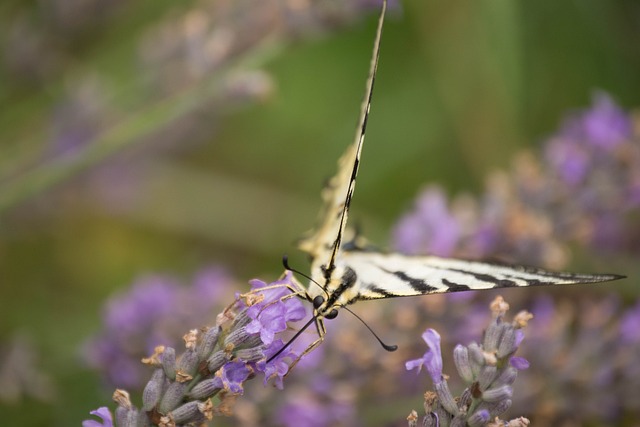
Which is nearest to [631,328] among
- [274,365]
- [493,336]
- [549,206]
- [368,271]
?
[549,206]

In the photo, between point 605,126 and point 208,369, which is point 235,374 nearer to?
point 208,369

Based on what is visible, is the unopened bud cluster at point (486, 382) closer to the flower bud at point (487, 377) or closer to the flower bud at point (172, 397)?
the flower bud at point (487, 377)

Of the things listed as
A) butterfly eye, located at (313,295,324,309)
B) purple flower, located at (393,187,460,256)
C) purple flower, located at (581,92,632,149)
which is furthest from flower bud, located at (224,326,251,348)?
purple flower, located at (581,92,632,149)

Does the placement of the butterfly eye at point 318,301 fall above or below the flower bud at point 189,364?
above

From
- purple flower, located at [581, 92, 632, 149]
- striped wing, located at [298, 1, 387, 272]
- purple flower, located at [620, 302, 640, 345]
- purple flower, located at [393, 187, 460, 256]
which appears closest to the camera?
striped wing, located at [298, 1, 387, 272]

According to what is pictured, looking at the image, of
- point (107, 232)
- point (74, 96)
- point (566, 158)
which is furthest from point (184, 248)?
point (566, 158)

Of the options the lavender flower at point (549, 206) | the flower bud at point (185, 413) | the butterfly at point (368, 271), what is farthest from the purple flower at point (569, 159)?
the flower bud at point (185, 413)

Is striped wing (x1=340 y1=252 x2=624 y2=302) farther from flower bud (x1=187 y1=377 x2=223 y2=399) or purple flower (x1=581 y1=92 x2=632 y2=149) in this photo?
purple flower (x1=581 y1=92 x2=632 y2=149)
